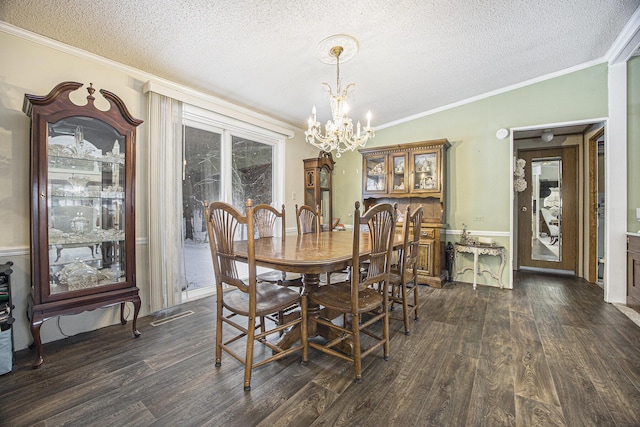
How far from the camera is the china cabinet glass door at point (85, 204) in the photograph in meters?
2.04

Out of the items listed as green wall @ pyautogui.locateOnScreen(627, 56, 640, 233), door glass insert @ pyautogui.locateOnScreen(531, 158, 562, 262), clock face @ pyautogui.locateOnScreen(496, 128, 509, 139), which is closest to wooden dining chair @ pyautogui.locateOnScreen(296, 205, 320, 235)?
clock face @ pyautogui.locateOnScreen(496, 128, 509, 139)

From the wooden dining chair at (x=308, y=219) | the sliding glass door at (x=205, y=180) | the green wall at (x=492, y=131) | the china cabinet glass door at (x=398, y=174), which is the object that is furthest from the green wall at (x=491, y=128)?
the sliding glass door at (x=205, y=180)

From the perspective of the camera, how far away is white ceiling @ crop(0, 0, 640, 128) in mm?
1990

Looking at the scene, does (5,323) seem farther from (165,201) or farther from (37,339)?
(165,201)

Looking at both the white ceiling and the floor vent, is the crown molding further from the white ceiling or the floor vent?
the floor vent

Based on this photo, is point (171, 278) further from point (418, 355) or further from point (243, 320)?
point (418, 355)

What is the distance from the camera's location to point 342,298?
1900 millimetres

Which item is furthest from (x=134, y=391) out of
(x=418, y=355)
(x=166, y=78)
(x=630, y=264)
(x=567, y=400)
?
(x=630, y=264)

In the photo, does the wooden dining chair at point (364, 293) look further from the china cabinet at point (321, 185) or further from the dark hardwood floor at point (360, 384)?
the china cabinet at point (321, 185)

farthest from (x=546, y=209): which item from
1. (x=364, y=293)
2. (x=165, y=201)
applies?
(x=165, y=201)

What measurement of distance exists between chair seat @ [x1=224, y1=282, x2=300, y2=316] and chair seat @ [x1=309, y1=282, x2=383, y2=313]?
167 mm

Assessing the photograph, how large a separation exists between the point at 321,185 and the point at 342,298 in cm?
300

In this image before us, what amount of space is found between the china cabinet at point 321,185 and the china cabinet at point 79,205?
269 cm

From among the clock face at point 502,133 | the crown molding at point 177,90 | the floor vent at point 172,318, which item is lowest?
the floor vent at point 172,318
